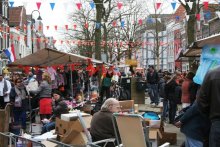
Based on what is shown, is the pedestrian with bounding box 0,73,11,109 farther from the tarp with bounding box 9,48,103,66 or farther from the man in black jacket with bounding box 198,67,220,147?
the man in black jacket with bounding box 198,67,220,147

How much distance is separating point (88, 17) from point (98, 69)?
22.8 m

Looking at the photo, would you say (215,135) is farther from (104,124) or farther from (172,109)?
(172,109)

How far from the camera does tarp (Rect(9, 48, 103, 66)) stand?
14.2 metres

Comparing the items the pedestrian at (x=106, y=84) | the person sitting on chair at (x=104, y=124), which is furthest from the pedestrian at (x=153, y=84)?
the person sitting on chair at (x=104, y=124)

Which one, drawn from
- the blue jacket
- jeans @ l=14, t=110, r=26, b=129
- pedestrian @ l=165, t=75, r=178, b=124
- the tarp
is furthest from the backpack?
the blue jacket

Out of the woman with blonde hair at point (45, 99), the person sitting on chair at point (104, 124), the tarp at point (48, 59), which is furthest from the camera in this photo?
the tarp at point (48, 59)

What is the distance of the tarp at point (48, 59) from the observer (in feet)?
46.6

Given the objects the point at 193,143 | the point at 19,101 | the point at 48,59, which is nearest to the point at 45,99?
the point at 19,101

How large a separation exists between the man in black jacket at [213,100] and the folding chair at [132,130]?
92cm

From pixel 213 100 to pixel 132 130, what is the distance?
4.30 feet

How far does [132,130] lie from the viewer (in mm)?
5996

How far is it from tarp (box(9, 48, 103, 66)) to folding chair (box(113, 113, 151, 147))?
310 inches

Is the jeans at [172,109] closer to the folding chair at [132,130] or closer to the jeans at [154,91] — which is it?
the jeans at [154,91]

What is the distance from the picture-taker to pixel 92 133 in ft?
24.4
